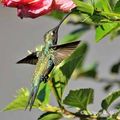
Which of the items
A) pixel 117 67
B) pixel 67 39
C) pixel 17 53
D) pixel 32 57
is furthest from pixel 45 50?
pixel 17 53

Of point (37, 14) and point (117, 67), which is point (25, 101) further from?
point (117, 67)

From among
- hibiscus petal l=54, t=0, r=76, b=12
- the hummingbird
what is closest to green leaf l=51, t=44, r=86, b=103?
the hummingbird

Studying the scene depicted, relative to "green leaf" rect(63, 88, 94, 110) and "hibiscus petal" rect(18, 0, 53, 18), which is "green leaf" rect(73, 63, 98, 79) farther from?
"hibiscus petal" rect(18, 0, 53, 18)

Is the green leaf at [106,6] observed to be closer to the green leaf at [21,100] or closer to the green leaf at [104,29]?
the green leaf at [104,29]

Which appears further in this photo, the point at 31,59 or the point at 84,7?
the point at 31,59

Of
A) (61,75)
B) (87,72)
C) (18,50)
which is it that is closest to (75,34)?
(87,72)

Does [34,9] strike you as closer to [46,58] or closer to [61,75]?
[46,58]

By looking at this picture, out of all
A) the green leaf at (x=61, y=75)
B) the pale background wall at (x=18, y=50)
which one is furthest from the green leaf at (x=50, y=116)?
the pale background wall at (x=18, y=50)
